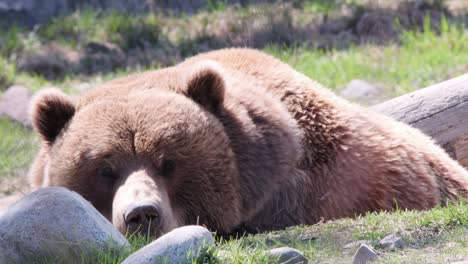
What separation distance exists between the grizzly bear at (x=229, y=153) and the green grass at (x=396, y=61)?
3765 millimetres

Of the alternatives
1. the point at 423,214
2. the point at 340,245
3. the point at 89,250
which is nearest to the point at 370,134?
the point at 423,214

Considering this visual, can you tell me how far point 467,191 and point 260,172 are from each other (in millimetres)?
1579

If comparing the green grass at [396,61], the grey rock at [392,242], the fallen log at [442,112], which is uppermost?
the grey rock at [392,242]

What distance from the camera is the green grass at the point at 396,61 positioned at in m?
9.49

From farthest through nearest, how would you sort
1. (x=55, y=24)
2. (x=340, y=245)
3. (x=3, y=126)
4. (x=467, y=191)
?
(x=55, y=24) < (x=3, y=126) < (x=467, y=191) < (x=340, y=245)

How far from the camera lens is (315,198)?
5.30 meters

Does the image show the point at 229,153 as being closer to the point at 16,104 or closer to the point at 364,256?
the point at 364,256

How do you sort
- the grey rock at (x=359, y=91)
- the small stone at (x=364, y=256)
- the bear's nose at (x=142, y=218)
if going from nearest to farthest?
the small stone at (x=364, y=256), the bear's nose at (x=142, y=218), the grey rock at (x=359, y=91)

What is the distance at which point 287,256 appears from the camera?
3.67m

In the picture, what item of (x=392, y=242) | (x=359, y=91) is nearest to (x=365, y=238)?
(x=392, y=242)

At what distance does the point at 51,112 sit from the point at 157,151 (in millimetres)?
773

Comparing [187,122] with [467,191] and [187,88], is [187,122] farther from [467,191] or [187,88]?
[467,191]

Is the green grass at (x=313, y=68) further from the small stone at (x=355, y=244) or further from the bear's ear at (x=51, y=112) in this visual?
the bear's ear at (x=51, y=112)

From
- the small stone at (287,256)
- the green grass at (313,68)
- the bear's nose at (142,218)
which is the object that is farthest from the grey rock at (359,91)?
the small stone at (287,256)
